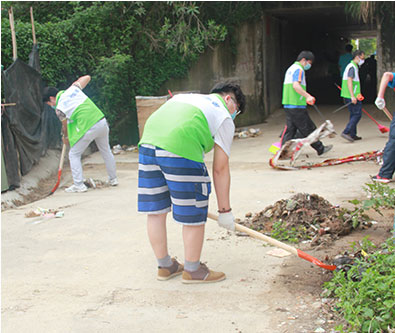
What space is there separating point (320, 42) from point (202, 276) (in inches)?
813

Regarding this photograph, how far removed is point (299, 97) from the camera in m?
8.30

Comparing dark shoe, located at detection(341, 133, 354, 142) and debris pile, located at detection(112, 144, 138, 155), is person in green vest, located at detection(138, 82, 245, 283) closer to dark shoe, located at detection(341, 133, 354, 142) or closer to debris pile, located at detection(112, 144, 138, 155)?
dark shoe, located at detection(341, 133, 354, 142)

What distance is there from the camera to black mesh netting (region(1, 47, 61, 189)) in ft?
25.0

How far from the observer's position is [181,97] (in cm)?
360

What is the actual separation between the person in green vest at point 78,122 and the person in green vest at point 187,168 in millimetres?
3723

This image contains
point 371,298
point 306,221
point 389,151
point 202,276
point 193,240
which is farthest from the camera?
point 389,151

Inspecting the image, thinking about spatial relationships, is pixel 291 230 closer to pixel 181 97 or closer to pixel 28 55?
pixel 181 97

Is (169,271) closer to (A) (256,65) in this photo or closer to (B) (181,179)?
(B) (181,179)

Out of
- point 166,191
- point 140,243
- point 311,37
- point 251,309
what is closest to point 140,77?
point 140,243

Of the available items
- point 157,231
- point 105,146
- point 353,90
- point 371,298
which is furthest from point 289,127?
point 371,298

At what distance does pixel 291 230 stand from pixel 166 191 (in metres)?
1.41

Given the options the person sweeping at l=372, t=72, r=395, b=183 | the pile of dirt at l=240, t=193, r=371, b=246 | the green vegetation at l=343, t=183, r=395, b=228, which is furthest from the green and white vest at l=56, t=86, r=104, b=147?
the green vegetation at l=343, t=183, r=395, b=228

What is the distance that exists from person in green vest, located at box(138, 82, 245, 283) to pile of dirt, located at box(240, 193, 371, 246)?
1.03 metres

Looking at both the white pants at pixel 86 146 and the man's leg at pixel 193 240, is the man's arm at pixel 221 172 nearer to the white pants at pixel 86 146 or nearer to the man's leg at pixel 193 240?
the man's leg at pixel 193 240
